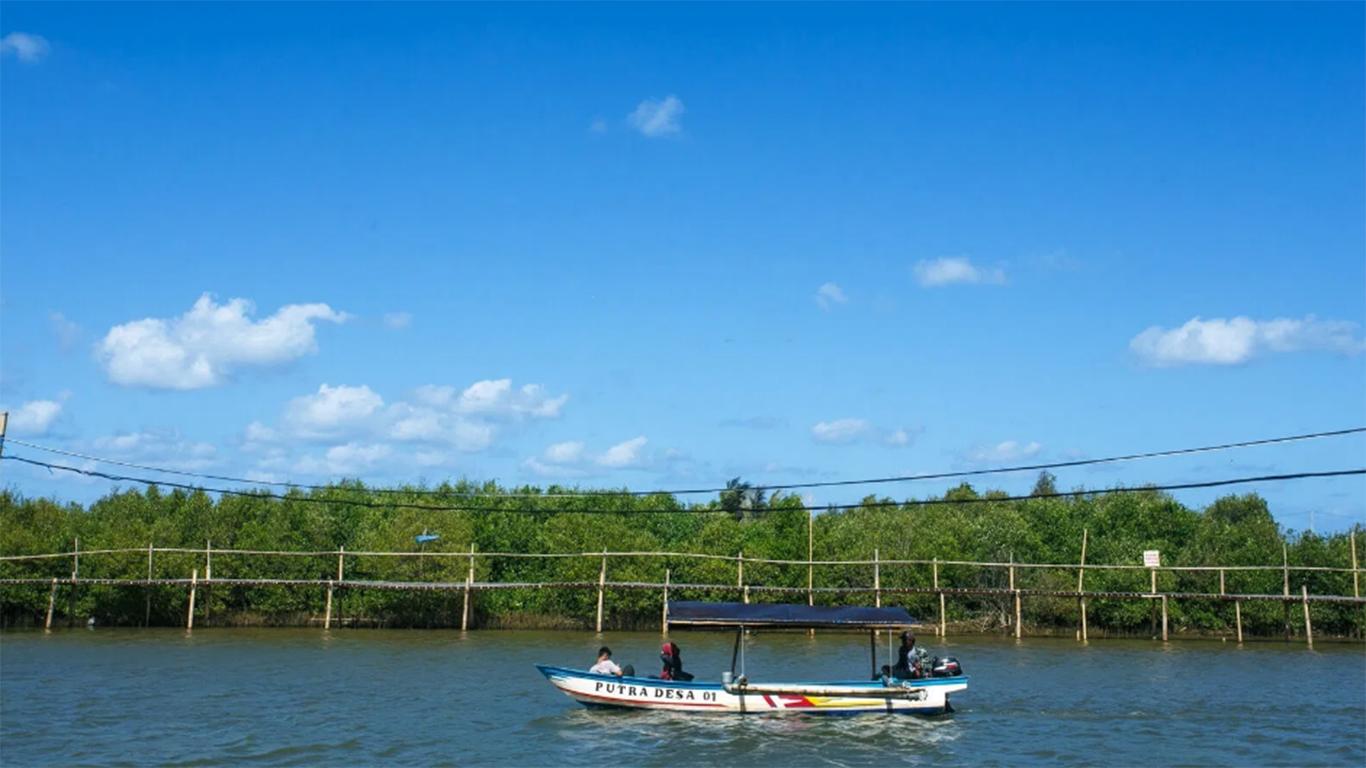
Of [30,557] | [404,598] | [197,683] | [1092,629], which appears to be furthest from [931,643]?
[30,557]

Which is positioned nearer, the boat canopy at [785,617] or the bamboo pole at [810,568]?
the boat canopy at [785,617]

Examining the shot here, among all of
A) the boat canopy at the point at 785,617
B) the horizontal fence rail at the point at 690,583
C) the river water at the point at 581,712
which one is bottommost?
the river water at the point at 581,712

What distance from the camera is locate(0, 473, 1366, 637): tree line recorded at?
46531 mm

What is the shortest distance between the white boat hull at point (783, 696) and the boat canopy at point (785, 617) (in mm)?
1314

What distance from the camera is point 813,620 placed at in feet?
86.3

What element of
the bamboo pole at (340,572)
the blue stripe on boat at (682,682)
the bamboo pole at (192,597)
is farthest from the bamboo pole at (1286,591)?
the bamboo pole at (192,597)

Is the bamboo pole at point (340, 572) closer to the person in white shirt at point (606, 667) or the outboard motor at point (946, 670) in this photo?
the person in white shirt at point (606, 667)

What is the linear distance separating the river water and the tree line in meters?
6.49

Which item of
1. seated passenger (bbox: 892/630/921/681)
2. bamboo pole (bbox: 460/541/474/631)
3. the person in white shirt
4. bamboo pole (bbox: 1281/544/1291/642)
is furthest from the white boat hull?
bamboo pole (bbox: 1281/544/1291/642)

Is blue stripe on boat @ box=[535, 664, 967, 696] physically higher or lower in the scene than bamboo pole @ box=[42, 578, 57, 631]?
lower

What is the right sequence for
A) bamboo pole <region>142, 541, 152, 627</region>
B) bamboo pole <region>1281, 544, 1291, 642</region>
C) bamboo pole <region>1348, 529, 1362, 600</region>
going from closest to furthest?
bamboo pole <region>1281, 544, 1291, 642</region>, bamboo pole <region>1348, 529, 1362, 600</region>, bamboo pole <region>142, 541, 152, 627</region>

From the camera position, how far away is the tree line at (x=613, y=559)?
46.5m

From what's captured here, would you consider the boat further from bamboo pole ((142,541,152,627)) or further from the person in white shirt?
bamboo pole ((142,541,152,627))

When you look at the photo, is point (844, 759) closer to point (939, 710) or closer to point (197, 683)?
point (939, 710)
